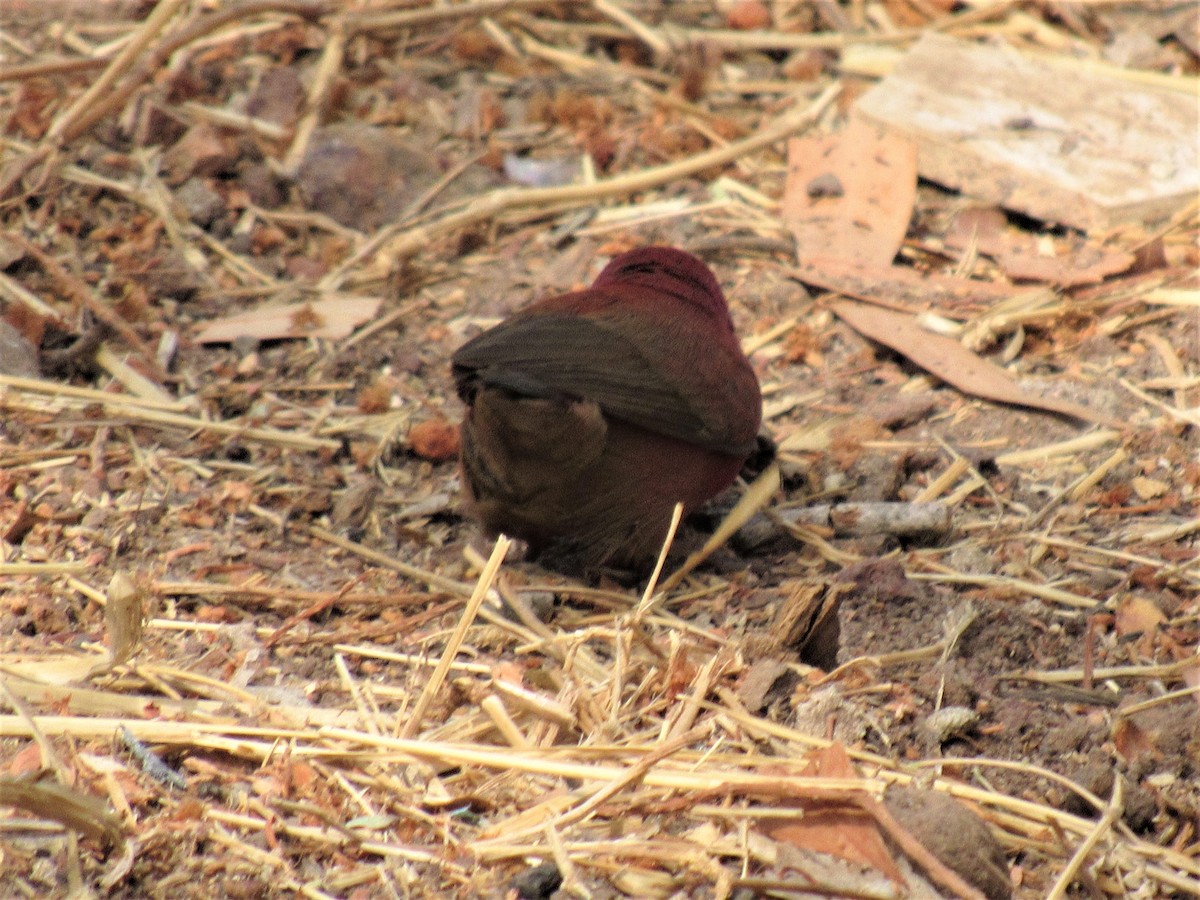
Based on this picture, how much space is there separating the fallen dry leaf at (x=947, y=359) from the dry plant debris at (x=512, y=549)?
0.07 feet

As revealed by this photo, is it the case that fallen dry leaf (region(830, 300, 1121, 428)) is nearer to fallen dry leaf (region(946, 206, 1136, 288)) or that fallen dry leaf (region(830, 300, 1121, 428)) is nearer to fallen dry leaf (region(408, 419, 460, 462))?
fallen dry leaf (region(946, 206, 1136, 288))

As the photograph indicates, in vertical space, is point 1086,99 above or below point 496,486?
above

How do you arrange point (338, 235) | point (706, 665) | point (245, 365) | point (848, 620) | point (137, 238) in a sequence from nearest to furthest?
point (706, 665), point (848, 620), point (245, 365), point (137, 238), point (338, 235)

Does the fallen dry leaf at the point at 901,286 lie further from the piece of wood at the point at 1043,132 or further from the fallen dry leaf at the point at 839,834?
the fallen dry leaf at the point at 839,834

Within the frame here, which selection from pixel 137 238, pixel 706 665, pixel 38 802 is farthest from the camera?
pixel 137 238

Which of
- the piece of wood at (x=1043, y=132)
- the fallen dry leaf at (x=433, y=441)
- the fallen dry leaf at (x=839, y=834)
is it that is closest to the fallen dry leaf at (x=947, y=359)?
the piece of wood at (x=1043, y=132)

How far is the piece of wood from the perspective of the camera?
5.50m

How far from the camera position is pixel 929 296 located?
5.29 metres

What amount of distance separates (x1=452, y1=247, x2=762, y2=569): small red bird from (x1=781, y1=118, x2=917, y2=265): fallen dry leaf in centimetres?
154

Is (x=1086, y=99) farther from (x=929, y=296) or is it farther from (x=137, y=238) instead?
(x=137, y=238)

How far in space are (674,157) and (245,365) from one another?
7.96ft

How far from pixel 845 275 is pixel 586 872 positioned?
135 inches

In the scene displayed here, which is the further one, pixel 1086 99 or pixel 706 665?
pixel 1086 99

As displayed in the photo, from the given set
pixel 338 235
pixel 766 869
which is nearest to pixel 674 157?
pixel 338 235
